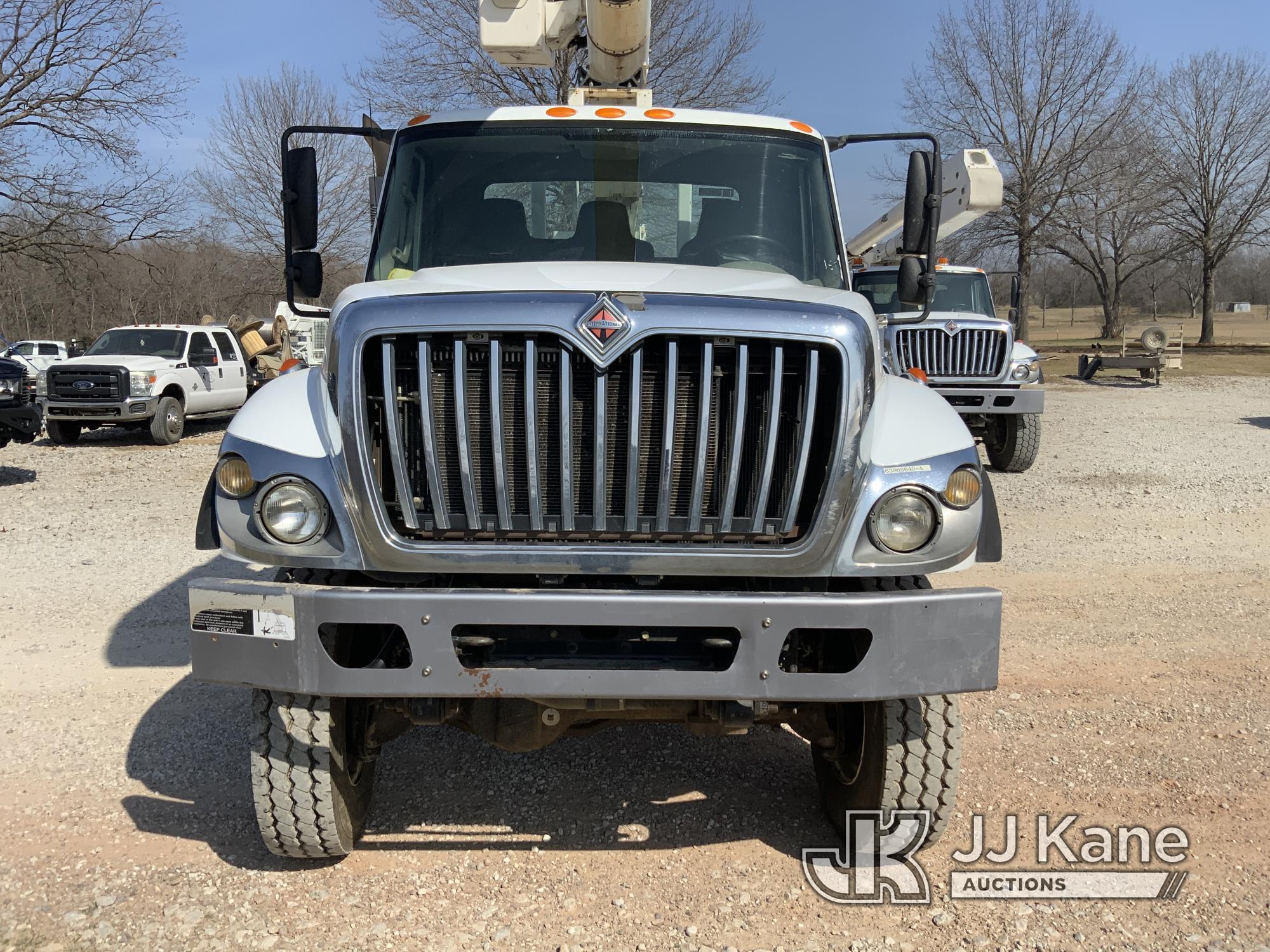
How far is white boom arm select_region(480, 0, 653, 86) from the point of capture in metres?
5.76

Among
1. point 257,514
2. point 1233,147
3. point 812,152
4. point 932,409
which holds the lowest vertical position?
point 257,514

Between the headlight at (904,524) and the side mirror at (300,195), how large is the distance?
2628 mm

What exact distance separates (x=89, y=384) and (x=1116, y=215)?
39.3m

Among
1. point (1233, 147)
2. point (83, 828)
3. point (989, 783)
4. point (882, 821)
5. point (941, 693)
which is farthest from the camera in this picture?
point (1233, 147)

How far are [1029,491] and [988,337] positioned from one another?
2138 millimetres

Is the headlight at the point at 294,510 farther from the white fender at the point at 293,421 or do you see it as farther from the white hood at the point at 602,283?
the white hood at the point at 602,283

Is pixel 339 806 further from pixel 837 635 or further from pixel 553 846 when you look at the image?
pixel 837 635

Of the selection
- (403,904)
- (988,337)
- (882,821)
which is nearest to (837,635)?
(882,821)

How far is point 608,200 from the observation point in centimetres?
424

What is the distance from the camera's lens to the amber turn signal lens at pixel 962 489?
3033 millimetres

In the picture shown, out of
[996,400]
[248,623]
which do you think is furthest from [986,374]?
[248,623]

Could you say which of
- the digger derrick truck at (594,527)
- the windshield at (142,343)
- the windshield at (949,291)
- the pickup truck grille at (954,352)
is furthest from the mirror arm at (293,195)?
the windshield at (142,343)

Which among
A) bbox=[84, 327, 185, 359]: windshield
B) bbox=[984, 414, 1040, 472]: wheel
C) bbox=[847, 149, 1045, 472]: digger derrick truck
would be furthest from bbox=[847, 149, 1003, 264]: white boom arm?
bbox=[84, 327, 185, 359]: windshield

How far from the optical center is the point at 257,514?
9.85ft
